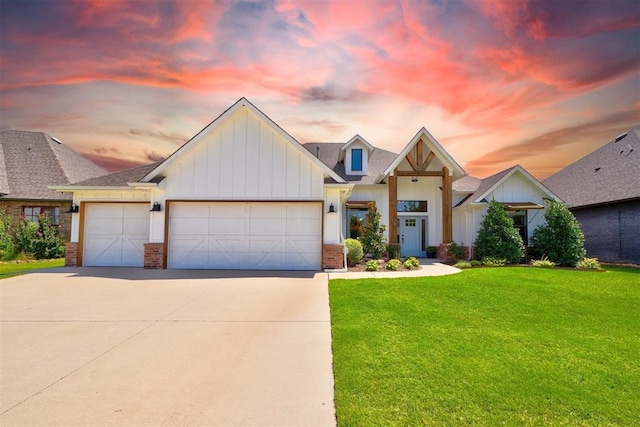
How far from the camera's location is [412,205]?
18.8 metres

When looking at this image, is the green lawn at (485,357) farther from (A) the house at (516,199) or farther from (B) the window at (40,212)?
(B) the window at (40,212)

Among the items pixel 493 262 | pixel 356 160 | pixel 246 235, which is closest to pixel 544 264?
pixel 493 262

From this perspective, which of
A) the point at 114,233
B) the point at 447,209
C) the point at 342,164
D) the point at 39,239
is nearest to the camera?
the point at 114,233

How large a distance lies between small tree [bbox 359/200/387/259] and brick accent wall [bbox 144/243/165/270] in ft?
27.4

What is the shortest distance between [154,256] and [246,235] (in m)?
3.55

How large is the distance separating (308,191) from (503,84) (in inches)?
372

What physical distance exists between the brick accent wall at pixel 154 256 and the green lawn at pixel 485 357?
777 centimetres

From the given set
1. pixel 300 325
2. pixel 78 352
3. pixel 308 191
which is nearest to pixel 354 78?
pixel 308 191

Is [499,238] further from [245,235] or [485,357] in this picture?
[485,357]

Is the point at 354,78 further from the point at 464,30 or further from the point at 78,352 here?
the point at 78,352

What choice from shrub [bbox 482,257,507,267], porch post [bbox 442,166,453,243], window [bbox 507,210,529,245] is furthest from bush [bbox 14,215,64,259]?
window [bbox 507,210,529,245]

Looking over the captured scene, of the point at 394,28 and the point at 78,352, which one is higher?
the point at 394,28

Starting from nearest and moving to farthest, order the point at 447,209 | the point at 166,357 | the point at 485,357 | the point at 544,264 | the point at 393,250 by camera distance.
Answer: the point at 485,357 < the point at 166,357 < the point at 544,264 < the point at 393,250 < the point at 447,209

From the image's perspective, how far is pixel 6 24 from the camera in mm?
12844
